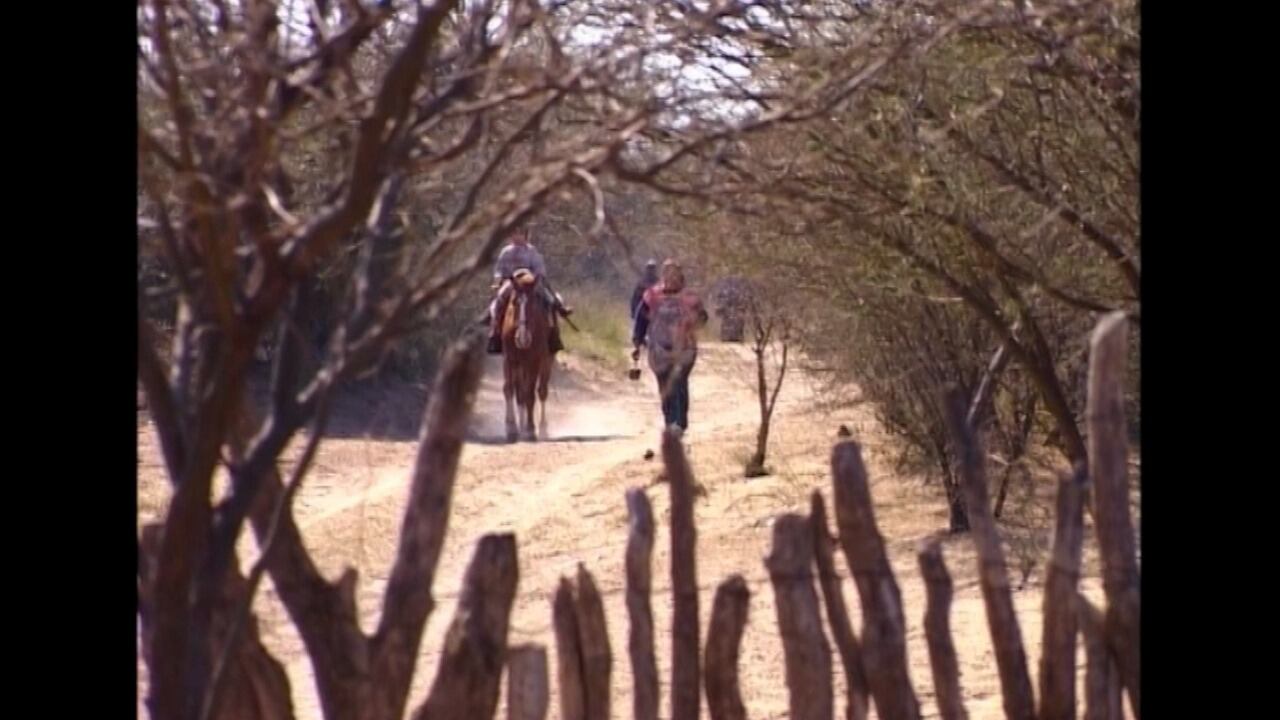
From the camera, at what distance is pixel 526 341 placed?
51.4ft

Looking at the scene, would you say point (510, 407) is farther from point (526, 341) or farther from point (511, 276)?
point (511, 276)

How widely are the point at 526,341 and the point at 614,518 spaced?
333cm

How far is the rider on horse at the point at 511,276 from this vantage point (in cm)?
1497

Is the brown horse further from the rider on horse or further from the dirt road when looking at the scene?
the dirt road

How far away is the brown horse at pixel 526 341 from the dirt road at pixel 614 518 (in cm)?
51

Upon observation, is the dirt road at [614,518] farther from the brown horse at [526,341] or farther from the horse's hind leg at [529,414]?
the brown horse at [526,341]

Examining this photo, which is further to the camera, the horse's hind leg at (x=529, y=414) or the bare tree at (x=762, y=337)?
the horse's hind leg at (x=529, y=414)

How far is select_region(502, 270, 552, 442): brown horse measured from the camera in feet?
50.4

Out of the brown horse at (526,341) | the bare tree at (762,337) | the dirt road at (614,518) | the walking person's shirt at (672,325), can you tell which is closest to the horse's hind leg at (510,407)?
the brown horse at (526,341)

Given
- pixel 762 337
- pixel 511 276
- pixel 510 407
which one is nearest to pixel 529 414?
pixel 510 407
